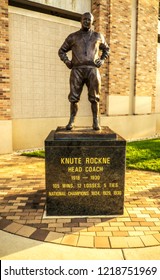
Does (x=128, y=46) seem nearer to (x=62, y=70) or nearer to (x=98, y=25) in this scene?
(x=98, y=25)

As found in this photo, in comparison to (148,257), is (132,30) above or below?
above

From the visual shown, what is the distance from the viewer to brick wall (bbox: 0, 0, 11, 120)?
776cm

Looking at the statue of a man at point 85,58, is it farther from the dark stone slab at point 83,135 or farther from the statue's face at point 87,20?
the dark stone slab at point 83,135

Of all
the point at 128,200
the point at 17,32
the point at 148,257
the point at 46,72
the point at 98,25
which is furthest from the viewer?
the point at 98,25

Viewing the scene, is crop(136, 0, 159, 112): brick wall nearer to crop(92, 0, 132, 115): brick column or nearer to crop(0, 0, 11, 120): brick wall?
crop(92, 0, 132, 115): brick column

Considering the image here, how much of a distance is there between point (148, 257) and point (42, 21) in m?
7.83

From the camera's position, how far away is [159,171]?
253 inches

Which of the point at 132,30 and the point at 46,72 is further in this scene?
the point at 132,30

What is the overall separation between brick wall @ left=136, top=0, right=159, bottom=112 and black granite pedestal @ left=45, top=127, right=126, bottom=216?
777cm

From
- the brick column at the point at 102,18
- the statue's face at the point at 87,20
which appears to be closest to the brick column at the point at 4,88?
the brick column at the point at 102,18

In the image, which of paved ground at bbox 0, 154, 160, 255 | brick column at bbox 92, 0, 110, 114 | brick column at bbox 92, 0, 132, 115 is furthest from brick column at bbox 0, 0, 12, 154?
brick column at bbox 92, 0, 132, 115

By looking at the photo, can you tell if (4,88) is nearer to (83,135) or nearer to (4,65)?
(4,65)

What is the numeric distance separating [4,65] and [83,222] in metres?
5.60

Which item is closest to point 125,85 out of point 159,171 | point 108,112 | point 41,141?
point 108,112
